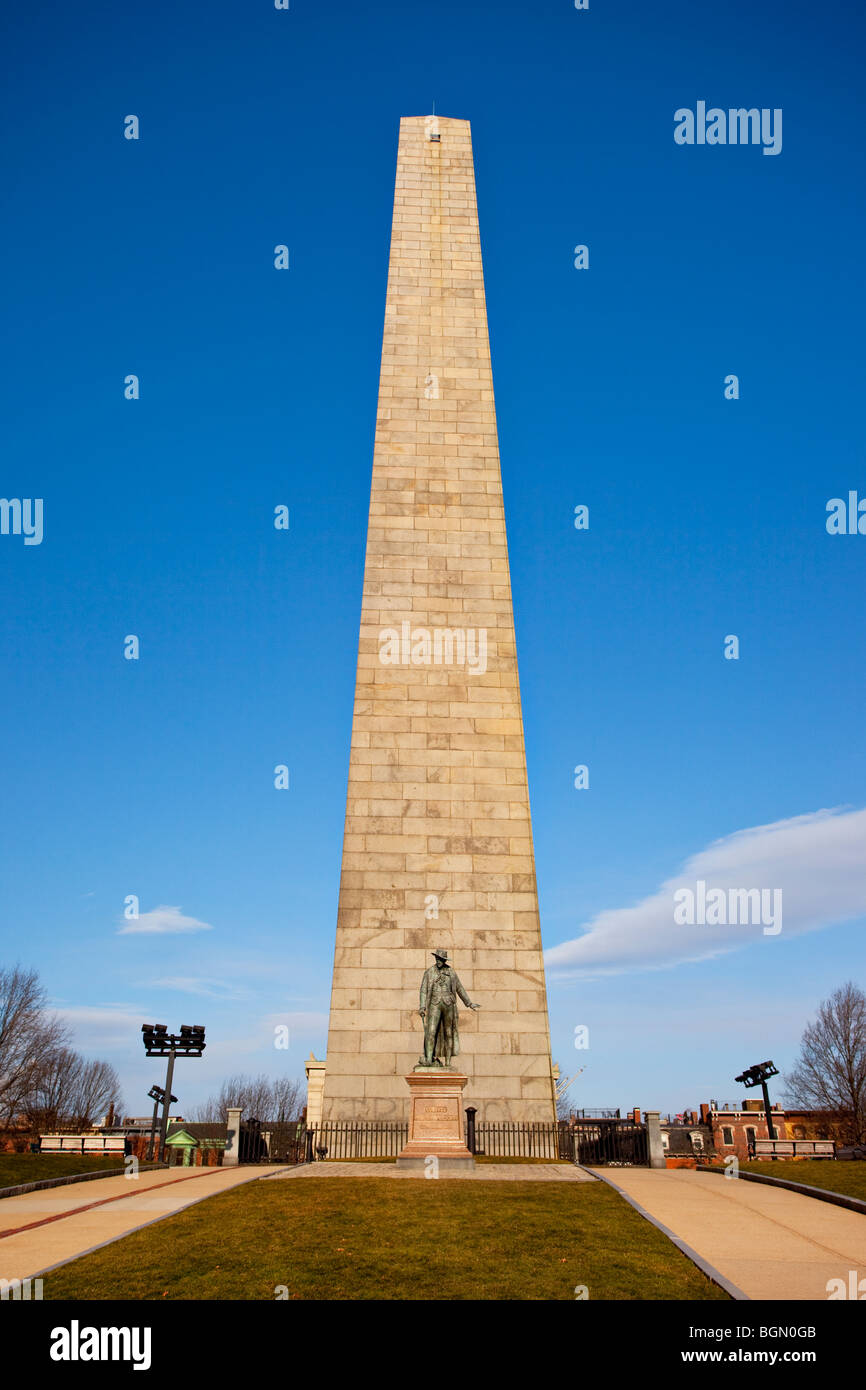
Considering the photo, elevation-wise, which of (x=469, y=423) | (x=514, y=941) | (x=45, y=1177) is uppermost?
(x=469, y=423)

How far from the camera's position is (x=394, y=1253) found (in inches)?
441

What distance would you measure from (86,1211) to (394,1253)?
6840mm

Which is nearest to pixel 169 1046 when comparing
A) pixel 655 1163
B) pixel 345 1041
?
pixel 345 1041

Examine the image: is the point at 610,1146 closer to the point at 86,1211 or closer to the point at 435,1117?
the point at 435,1117

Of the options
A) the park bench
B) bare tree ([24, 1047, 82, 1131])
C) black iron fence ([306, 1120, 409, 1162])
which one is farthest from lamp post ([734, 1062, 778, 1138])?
bare tree ([24, 1047, 82, 1131])

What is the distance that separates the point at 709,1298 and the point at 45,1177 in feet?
51.0

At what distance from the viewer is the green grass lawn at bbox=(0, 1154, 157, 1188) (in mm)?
19344

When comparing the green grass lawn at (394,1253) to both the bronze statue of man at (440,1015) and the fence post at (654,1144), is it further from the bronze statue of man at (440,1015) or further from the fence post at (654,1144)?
the fence post at (654,1144)

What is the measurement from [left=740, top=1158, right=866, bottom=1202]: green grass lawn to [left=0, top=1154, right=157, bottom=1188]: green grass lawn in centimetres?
1524

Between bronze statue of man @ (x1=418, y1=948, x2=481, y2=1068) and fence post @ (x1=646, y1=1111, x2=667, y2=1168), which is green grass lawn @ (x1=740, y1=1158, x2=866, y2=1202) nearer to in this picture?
fence post @ (x1=646, y1=1111, x2=667, y2=1168)

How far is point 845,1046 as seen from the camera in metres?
60.5

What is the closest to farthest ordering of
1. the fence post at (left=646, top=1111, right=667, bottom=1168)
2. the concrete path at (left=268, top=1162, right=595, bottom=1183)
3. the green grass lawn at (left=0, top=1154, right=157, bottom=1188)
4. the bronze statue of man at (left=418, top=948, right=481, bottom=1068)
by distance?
the concrete path at (left=268, top=1162, right=595, bottom=1183) → the green grass lawn at (left=0, top=1154, right=157, bottom=1188) → the bronze statue of man at (left=418, top=948, right=481, bottom=1068) → the fence post at (left=646, top=1111, right=667, bottom=1168)
